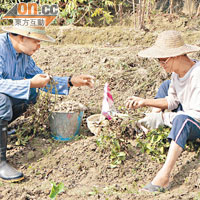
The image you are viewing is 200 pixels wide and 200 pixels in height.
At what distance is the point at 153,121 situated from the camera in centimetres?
314

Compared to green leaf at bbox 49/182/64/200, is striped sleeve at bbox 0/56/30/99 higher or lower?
higher

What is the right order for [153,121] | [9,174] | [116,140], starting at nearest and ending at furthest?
[9,174] < [116,140] < [153,121]

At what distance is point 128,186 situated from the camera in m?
2.67

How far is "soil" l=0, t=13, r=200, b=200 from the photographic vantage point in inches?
102

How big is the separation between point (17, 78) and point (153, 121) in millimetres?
1422

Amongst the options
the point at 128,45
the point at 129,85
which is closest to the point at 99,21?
the point at 128,45

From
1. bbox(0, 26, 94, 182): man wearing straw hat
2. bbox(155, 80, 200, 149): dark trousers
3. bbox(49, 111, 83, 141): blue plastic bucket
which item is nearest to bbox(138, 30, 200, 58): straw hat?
bbox(155, 80, 200, 149): dark trousers

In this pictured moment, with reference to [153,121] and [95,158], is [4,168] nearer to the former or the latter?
[95,158]

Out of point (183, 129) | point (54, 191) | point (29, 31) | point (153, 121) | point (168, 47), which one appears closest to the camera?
point (54, 191)

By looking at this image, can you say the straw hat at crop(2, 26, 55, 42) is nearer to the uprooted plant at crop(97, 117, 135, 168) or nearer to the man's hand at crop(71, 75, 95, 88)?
the man's hand at crop(71, 75, 95, 88)

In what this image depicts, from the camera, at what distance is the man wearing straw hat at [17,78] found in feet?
9.48

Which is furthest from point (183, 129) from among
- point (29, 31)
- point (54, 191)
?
point (29, 31)

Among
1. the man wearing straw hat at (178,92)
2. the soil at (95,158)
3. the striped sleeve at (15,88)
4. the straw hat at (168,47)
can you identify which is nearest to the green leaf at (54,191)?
the soil at (95,158)

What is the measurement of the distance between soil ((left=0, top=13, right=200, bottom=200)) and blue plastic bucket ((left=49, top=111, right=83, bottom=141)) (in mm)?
82
